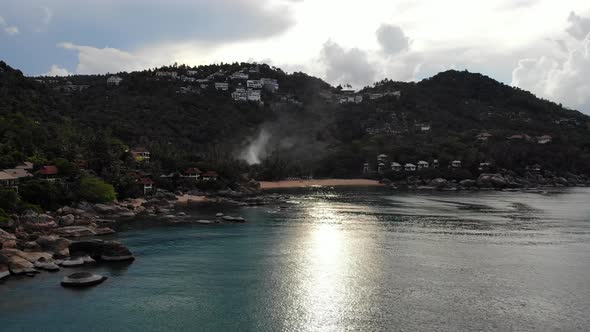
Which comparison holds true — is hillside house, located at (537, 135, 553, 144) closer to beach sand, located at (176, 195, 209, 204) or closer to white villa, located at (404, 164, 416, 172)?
white villa, located at (404, 164, 416, 172)

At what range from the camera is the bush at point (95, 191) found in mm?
73625

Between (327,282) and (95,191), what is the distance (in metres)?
49.5

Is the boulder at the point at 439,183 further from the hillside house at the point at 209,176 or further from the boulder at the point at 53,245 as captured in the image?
the boulder at the point at 53,245

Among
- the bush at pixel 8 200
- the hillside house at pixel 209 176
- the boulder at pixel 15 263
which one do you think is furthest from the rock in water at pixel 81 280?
the hillside house at pixel 209 176

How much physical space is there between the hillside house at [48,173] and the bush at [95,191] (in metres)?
4.04

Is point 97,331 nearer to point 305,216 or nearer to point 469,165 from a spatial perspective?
point 305,216

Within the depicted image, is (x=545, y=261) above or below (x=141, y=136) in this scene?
below

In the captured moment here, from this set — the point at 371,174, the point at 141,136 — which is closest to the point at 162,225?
the point at 141,136

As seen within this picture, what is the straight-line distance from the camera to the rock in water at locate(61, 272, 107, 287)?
36562mm

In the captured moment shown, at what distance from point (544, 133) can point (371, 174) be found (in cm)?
7461

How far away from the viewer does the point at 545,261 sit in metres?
46.2

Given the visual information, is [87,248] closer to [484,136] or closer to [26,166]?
[26,166]

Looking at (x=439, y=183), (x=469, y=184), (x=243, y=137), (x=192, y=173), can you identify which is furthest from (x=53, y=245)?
(x=243, y=137)

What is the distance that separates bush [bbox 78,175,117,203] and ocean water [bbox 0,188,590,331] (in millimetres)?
11980
